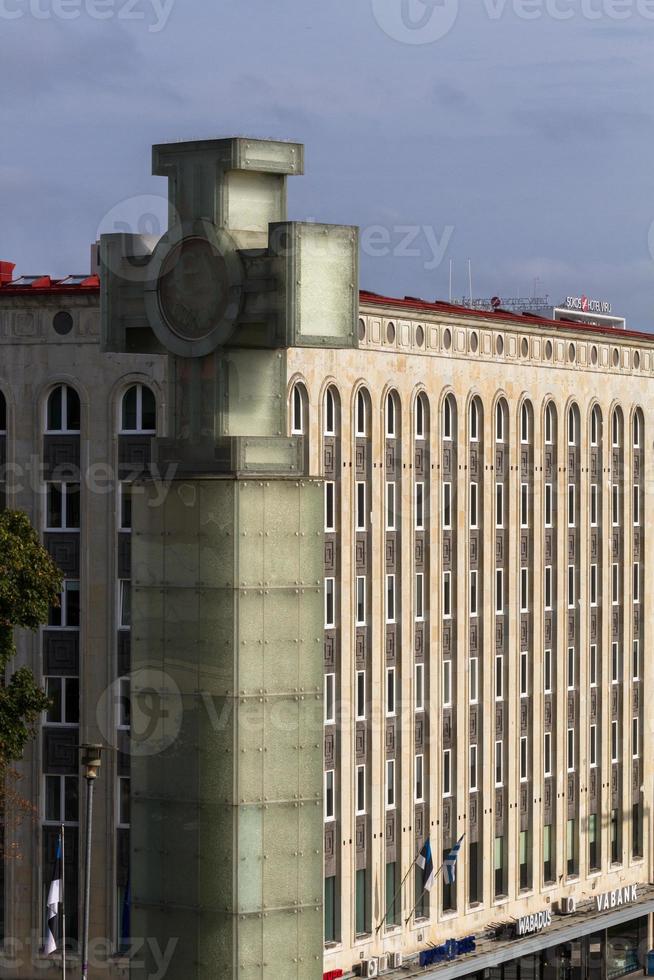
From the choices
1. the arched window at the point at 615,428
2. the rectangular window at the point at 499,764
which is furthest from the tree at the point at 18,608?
the arched window at the point at 615,428

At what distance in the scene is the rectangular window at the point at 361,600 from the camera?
238ft

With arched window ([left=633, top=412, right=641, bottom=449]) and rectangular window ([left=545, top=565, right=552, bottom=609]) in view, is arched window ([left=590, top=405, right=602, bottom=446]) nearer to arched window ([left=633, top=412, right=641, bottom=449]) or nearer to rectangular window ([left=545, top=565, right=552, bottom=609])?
arched window ([left=633, top=412, right=641, bottom=449])

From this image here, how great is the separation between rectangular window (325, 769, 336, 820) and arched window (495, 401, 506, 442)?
17.2 meters

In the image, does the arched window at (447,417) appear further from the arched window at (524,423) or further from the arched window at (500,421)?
the arched window at (524,423)

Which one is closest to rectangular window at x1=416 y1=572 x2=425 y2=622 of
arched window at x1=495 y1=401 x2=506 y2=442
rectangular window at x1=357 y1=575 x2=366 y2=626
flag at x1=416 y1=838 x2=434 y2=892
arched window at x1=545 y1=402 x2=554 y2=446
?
rectangular window at x1=357 y1=575 x2=366 y2=626

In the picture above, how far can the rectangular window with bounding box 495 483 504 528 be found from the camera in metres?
81.9

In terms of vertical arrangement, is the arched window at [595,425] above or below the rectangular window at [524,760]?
above

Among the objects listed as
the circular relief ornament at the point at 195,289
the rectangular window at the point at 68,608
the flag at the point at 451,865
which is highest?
the circular relief ornament at the point at 195,289

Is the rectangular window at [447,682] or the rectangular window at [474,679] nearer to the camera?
the rectangular window at [447,682]

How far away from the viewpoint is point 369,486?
7262 centimetres

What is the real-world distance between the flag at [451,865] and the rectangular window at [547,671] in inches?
398

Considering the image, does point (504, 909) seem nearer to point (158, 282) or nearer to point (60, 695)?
point (60, 695)

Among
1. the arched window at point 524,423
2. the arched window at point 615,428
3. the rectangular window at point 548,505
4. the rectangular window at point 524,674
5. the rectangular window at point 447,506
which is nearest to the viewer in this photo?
the rectangular window at point 447,506

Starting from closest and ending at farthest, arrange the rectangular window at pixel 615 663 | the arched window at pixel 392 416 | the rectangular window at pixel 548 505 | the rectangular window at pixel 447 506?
1. the arched window at pixel 392 416
2. the rectangular window at pixel 447 506
3. the rectangular window at pixel 548 505
4. the rectangular window at pixel 615 663
